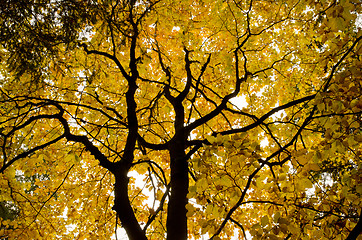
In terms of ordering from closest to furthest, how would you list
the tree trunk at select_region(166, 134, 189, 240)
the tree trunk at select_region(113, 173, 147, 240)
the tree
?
the tree < the tree trunk at select_region(113, 173, 147, 240) < the tree trunk at select_region(166, 134, 189, 240)

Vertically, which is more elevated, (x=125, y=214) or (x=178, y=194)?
(x=178, y=194)

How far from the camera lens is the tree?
89.6 inches

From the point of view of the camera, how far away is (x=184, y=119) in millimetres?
5004

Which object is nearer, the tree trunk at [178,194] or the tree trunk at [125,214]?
the tree trunk at [125,214]

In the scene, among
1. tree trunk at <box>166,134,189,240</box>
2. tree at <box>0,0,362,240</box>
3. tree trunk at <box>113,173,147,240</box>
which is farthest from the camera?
tree trunk at <box>166,134,189,240</box>

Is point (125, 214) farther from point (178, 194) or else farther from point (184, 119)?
point (184, 119)

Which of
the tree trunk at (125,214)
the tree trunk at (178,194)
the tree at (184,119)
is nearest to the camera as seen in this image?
the tree at (184,119)

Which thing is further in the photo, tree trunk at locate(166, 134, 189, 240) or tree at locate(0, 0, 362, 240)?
tree trunk at locate(166, 134, 189, 240)

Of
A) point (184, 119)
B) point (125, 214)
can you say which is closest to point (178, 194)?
point (125, 214)

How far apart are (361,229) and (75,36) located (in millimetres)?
3707

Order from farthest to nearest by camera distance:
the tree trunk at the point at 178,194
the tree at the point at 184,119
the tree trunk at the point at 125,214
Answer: the tree trunk at the point at 178,194 → the tree trunk at the point at 125,214 → the tree at the point at 184,119

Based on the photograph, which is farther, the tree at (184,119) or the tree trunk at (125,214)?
the tree trunk at (125,214)

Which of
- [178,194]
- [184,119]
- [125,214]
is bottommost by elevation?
[125,214]

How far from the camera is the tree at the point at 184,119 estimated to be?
2275 millimetres
